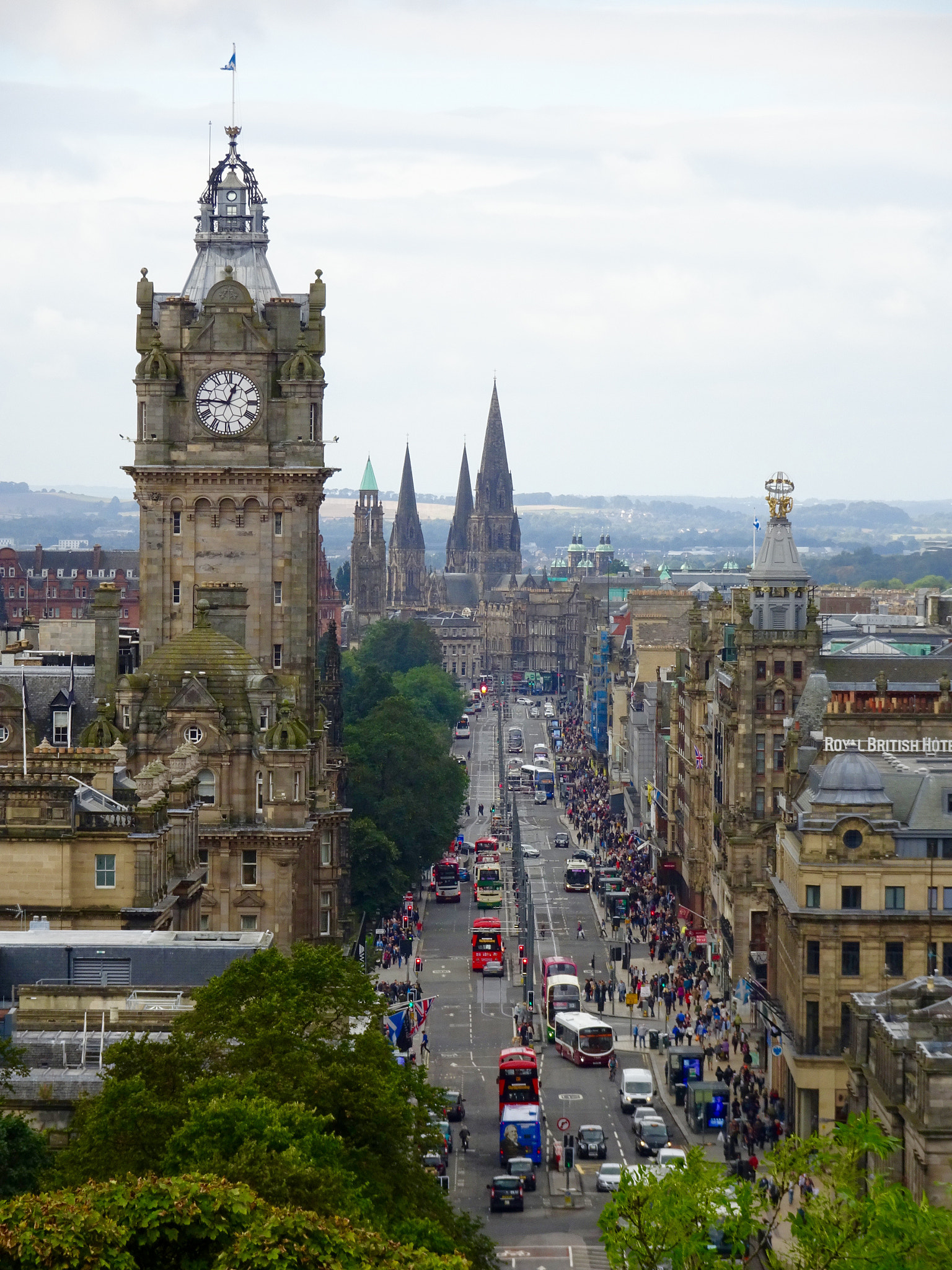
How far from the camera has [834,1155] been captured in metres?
67.0

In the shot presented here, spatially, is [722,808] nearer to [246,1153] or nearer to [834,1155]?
[834,1155]

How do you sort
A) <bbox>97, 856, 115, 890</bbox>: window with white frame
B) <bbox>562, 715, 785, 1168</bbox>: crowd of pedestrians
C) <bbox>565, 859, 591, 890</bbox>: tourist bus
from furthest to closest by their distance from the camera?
<bbox>565, 859, 591, 890</bbox>: tourist bus < <bbox>562, 715, 785, 1168</bbox>: crowd of pedestrians < <bbox>97, 856, 115, 890</bbox>: window with white frame

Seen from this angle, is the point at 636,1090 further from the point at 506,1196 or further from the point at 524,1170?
the point at 506,1196

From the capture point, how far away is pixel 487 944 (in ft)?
492

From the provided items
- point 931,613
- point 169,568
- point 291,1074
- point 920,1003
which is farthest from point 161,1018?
point 931,613

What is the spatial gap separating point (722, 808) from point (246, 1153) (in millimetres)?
95679

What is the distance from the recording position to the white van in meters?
111

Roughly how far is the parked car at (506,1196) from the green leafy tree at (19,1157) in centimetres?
3087

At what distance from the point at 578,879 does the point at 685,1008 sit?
2067 inches

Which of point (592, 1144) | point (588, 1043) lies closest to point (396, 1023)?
point (588, 1043)

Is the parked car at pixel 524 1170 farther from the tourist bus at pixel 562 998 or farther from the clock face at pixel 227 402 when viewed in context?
the clock face at pixel 227 402

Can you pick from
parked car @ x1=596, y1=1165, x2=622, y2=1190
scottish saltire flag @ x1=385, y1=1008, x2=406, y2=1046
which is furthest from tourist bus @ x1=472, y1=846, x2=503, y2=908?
parked car @ x1=596, y1=1165, x2=622, y2=1190

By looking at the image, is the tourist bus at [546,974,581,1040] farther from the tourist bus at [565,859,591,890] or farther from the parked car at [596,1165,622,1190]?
the tourist bus at [565,859,591,890]

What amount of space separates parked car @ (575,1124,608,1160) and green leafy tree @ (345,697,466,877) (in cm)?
6088
